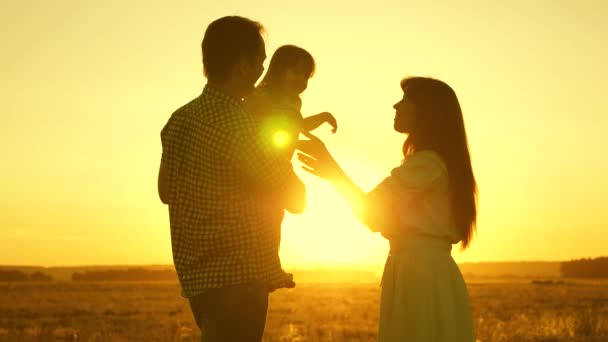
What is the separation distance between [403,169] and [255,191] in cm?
127

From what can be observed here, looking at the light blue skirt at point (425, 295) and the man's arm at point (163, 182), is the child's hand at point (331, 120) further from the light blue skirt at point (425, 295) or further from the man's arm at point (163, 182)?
the man's arm at point (163, 182)

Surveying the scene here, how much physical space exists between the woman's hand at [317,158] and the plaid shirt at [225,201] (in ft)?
1.86

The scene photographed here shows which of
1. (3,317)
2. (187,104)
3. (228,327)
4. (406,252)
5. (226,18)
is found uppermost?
(226,18)

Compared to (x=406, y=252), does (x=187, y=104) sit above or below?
above

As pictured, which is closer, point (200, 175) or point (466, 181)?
point (200, 175)


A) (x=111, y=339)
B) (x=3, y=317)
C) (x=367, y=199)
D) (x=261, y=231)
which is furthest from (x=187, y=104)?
(x=3, y=317)

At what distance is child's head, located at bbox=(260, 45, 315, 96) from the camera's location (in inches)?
159

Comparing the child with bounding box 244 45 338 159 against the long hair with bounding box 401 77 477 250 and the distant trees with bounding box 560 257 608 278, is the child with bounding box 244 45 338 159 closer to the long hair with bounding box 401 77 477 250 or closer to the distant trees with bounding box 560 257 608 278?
the long hair with bounding box 401 77 477 250

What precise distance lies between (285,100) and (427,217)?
37.9 inches

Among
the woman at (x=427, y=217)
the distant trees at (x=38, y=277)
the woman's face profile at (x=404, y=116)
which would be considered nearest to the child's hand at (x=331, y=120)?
the woman at (x=427, y=217)

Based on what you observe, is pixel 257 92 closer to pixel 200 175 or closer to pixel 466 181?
pixel 200 175

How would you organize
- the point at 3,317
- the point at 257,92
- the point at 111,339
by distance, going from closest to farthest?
the point at 257,92
the point at 111,339
the point at 3,317

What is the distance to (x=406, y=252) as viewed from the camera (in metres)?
3.88

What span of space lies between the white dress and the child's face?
707 millimetres
